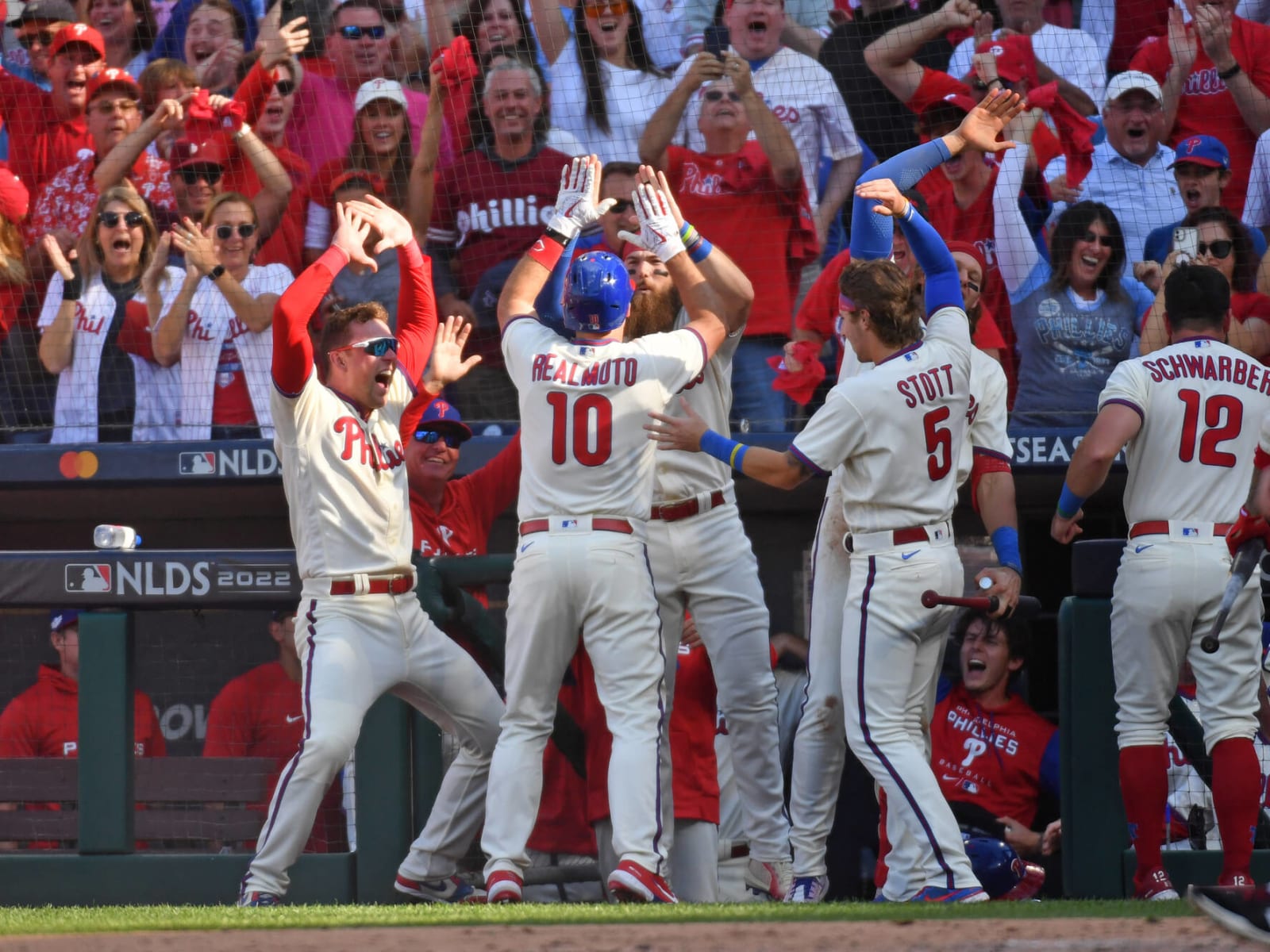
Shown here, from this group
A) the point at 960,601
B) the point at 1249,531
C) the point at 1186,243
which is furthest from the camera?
the point at 1186,243

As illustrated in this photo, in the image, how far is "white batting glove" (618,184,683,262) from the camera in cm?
378

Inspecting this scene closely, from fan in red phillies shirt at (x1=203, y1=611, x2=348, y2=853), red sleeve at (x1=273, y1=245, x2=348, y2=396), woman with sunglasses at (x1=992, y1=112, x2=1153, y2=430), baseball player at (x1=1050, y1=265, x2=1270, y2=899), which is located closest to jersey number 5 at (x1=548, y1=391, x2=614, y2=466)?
red sleeve at (x1=273, y1=245, x2=348, y2=396)

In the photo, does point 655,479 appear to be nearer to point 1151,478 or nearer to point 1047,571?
point 1151,478

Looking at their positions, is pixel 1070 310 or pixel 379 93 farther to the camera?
pixel 379 93

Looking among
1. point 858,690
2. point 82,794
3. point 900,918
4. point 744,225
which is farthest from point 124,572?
point 744,225

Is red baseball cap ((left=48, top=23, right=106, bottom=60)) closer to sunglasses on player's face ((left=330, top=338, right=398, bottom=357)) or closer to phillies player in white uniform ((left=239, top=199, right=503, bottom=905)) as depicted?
phillies player in white uniform ((left=239, top=199, right=503, bottom=905))

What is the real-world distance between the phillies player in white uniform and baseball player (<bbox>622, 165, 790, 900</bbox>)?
1.90 ft

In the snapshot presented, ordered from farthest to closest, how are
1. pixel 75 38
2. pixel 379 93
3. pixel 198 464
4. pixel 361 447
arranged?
pixel 75 38 → pixel 379 93 → pixel 198 464 → pixel 361 447

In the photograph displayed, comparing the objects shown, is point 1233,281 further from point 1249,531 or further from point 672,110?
point 1249,531

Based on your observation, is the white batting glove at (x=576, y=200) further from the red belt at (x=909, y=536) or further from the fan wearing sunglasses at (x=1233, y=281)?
the fan wearing sunglasses at (x=1233, y=281)

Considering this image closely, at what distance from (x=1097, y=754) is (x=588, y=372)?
1700 mm

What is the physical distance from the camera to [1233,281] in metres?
5.88

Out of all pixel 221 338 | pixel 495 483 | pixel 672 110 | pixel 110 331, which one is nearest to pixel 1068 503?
pixel 495 483

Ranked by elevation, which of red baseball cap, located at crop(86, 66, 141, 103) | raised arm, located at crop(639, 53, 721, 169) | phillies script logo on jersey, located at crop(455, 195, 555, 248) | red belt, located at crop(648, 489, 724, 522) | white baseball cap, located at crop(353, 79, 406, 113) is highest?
red baseball cap, located at crop(86, 66, 141, 103)
